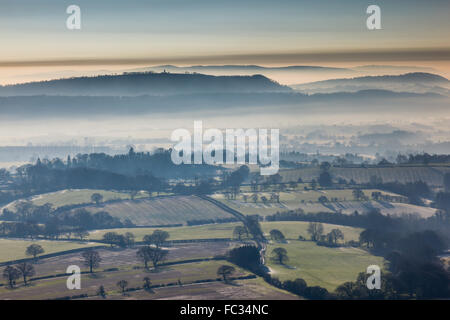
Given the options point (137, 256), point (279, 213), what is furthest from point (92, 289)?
point (279, 213)

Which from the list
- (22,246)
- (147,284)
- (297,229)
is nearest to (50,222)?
(22,246)

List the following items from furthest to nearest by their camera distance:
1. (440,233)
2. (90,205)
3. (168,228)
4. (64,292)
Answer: (90,205), (168,228), (440,233), (64,292)

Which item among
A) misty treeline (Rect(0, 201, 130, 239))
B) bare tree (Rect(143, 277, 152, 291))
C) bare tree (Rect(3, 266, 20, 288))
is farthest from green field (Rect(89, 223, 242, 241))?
bare tree (Rect(143, 277, 152, 291))

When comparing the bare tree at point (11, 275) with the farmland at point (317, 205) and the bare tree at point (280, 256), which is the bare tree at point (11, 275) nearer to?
the bare tree at point (280, 256)

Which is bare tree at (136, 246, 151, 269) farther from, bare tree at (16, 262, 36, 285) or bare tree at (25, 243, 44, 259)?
bare tree at (25, 243, 44, 259)

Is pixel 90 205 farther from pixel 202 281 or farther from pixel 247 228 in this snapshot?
pixel 202 281
